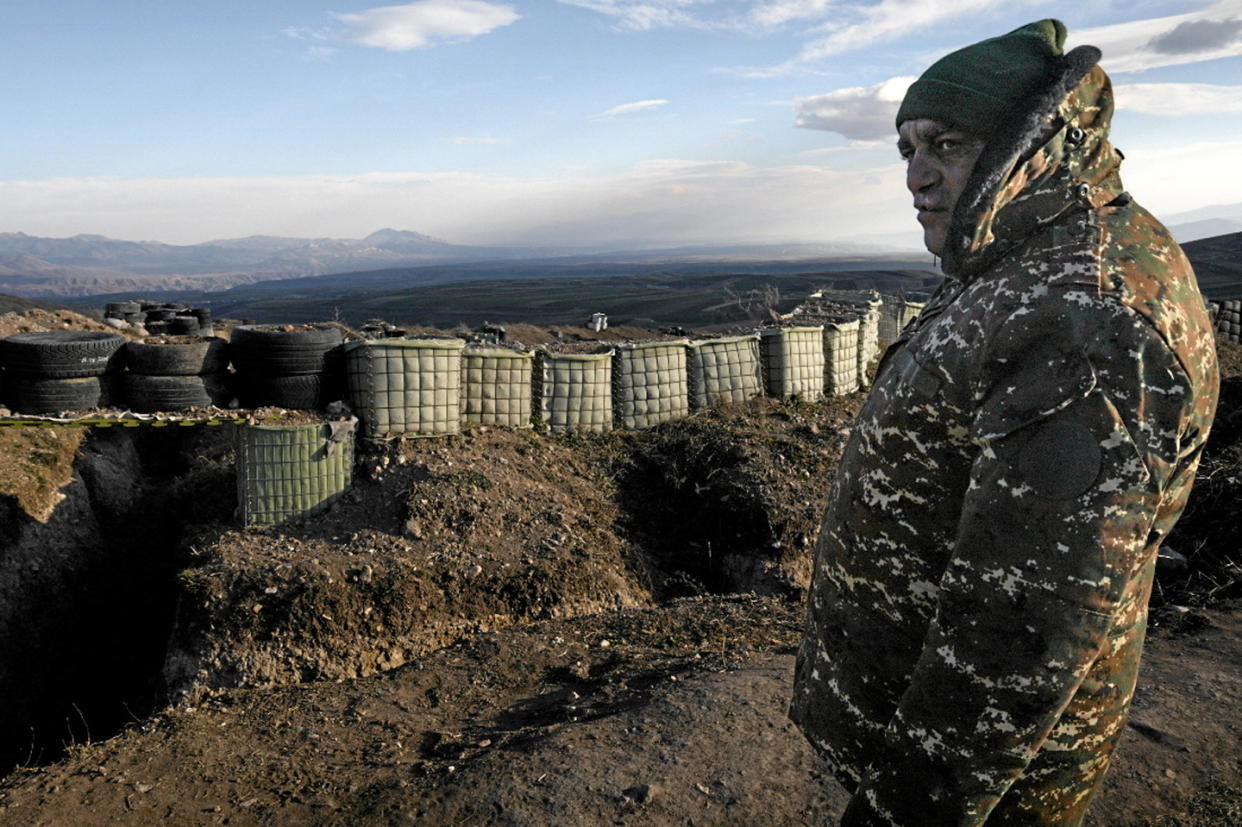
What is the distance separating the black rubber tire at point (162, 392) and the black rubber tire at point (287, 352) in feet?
1.67

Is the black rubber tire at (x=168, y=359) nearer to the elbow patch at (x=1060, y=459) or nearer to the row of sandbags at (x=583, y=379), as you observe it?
the row of sandbags at (x=583, y=379)

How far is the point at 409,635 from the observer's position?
6.66 metres

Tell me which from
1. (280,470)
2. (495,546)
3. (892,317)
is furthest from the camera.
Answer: (892,317)

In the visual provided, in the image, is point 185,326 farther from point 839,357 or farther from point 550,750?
point 550,750

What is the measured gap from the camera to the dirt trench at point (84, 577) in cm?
695

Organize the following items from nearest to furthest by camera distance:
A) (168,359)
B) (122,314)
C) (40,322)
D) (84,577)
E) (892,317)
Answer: (84,577) → (168,359) → (40,322) → (892,317) → (122,314)

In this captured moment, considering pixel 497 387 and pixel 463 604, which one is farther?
pixel 497 387

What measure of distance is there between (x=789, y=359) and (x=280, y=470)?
251 inches

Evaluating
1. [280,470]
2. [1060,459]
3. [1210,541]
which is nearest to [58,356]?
[280,470]

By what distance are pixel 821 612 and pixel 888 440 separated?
0.45 metres

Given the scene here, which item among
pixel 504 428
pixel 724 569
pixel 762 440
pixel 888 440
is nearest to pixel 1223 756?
pixel 888 440

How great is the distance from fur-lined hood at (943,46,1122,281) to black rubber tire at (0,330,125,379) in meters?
8.75

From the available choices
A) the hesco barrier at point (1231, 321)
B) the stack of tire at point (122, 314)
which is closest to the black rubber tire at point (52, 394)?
the stack of tire at point (122, 314)

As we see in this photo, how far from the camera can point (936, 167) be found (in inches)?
57.2
